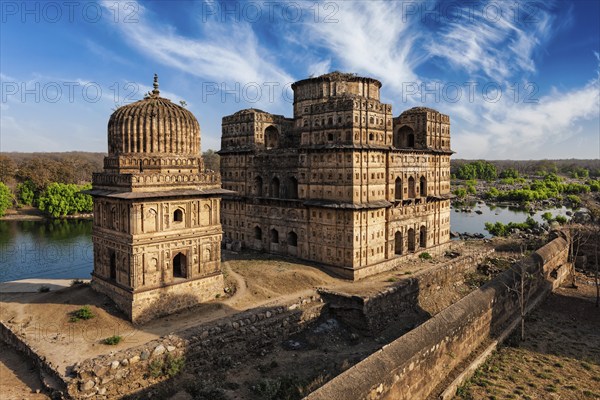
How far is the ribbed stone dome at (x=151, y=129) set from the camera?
65.9 ft

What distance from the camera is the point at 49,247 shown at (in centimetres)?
4303

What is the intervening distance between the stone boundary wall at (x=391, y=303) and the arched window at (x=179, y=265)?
6922 millimetres

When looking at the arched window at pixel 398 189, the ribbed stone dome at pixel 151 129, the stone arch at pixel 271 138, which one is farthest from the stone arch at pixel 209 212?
the arched window at pixel 398 189

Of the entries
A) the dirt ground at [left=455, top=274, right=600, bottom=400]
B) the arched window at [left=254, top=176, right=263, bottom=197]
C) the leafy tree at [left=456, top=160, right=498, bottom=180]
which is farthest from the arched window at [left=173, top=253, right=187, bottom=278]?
the leafy tree at [left=456, top=160, right=498, bottom=180]

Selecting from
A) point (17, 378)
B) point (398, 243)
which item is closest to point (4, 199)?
point (17, 378)

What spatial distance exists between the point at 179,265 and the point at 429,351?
12413mm

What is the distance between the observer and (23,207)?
65875mm

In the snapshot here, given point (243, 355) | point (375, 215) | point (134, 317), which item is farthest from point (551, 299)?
point (134, 317)

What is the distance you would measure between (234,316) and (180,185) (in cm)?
646

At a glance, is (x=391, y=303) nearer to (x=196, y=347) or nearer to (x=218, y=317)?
(x=218, y=317)

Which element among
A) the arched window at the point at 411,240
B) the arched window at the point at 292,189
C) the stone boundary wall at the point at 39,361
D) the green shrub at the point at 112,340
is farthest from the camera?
the arched window at the point at 411,240

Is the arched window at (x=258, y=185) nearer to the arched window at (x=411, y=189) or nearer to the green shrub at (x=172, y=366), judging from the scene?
the arched window at (x=411, y=189)

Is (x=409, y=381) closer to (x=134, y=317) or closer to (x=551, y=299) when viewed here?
(x=134, y=317)

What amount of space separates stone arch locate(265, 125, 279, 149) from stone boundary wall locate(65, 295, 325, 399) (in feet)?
48.7
